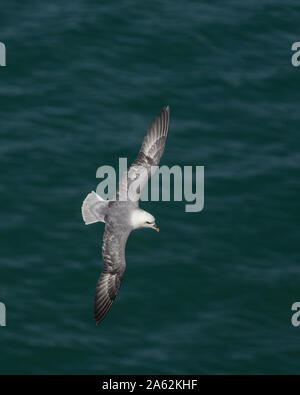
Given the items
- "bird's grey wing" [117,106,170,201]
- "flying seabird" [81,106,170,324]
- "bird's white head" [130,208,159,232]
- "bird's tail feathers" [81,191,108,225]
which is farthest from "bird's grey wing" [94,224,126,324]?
"bird's grey wing" [117,106,170,201]

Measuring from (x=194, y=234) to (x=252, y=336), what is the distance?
14.0 feet

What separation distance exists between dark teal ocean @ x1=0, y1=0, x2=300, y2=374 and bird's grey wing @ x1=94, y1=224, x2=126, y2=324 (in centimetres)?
715

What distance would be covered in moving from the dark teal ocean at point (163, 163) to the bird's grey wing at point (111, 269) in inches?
282

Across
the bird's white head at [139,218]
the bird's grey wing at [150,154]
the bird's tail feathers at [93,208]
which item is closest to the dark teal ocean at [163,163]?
the bird's grey wing at [150,154]

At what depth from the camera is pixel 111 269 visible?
37.1 m

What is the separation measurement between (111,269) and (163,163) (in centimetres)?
1107

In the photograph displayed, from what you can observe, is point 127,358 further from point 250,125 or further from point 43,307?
point 250,125

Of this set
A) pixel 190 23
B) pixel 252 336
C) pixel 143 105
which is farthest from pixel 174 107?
pixel 252 336

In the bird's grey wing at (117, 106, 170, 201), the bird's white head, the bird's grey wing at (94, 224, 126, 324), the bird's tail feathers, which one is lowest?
the bird's grey wing at (94, 224, 126, 324)

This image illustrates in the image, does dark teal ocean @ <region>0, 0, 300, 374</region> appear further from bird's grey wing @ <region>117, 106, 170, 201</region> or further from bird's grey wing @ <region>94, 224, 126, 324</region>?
bird's grey wing @ <region>94, 224, 126, 324</region>

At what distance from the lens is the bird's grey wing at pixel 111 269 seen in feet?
121

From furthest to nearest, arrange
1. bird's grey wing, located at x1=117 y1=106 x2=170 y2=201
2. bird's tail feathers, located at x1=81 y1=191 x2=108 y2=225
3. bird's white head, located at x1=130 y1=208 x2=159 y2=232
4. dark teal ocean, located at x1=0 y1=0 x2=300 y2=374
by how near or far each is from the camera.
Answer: dark teal ocean, located at x1=0 y1=0 x2=300 y2=374 < bird's grey wing, located at x1=117 y1=106 x2=170 y2=201 < bird's tail feathers, located at x1=81 y1=191 x2=108 y2=225 < bird's white head, located at x1=130 y1=208 x2=159 y2=232

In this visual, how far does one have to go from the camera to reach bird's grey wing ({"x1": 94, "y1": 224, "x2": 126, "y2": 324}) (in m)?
37.0

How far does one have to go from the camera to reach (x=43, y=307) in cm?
4444
